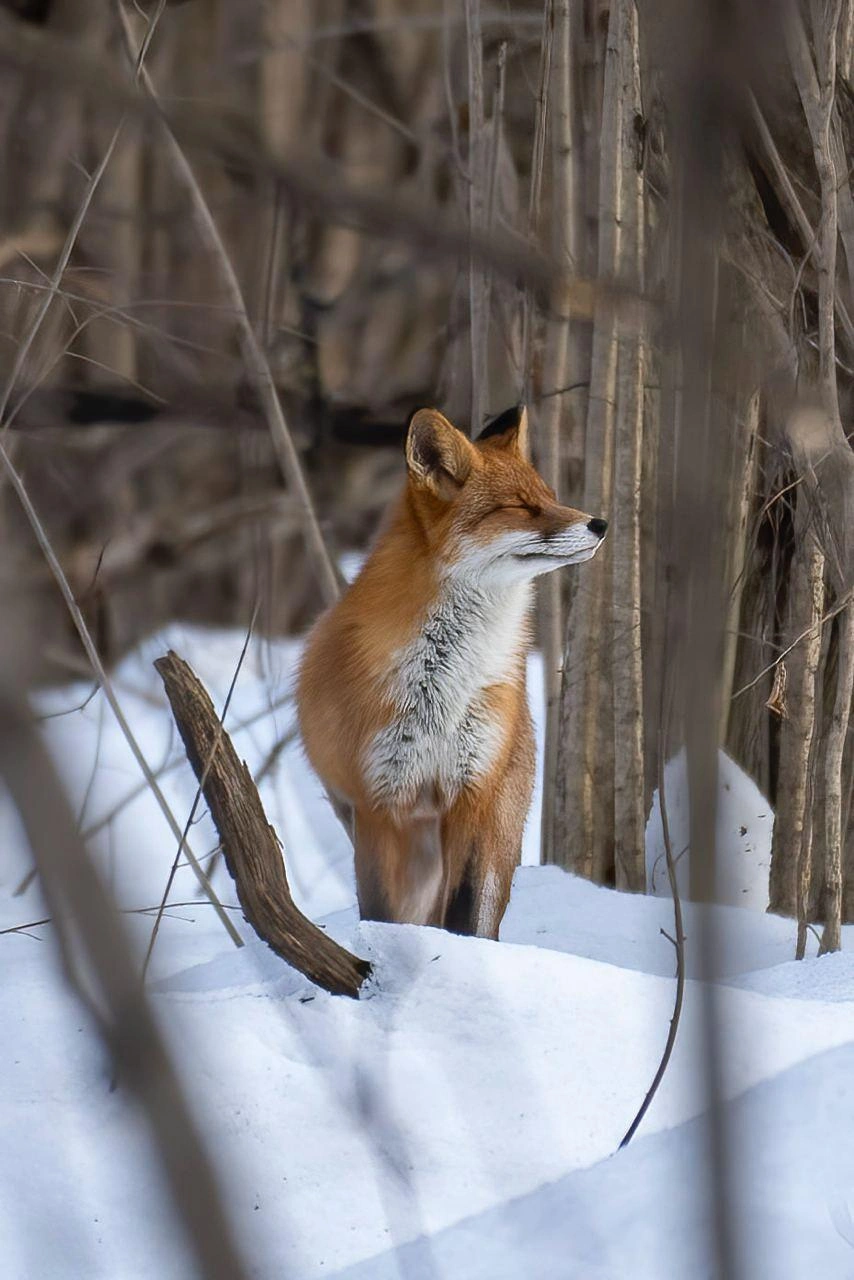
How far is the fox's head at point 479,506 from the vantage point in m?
2.91

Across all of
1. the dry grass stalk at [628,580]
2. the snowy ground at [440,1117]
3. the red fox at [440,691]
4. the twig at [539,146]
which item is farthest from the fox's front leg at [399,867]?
the twig at [539,146]

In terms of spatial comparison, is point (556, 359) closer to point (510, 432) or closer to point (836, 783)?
point (510, 432)

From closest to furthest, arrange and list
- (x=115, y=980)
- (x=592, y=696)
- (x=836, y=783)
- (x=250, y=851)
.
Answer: (x=115, y=980) < (x=250, y=851) < (x=836, y=783) < (x=592, y=696)

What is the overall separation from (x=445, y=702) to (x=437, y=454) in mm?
527

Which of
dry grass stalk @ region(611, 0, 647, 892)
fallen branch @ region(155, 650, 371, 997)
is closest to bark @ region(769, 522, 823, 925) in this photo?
dry grass stalk @ region(611, 0, 647, 892)

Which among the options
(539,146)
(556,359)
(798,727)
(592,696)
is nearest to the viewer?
(798,727)

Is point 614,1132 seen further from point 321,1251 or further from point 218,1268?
point 218,1268

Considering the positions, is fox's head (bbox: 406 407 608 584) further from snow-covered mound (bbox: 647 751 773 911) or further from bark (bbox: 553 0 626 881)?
snow-covered mound (bbox: 647 751 773 911)

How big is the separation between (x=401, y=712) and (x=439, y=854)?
333 mm

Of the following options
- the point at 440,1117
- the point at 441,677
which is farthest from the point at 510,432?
the point at 440,1117

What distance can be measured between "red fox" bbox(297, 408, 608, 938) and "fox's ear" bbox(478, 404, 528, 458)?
3 cm

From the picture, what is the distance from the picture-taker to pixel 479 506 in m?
2.98

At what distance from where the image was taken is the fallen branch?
8.08 ft

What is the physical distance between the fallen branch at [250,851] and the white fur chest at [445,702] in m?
0.37
